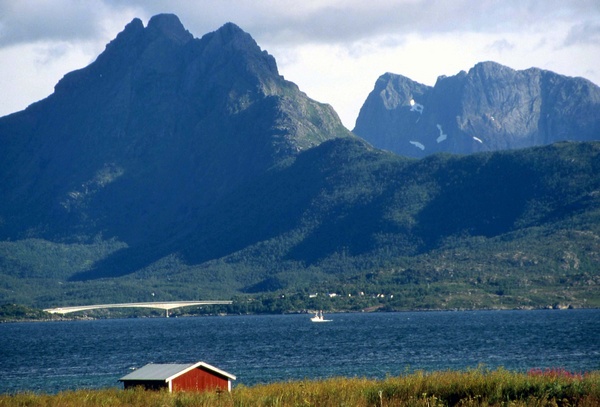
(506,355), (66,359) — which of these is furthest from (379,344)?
(66,359)

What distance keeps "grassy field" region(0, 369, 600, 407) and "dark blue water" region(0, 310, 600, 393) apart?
30.9m

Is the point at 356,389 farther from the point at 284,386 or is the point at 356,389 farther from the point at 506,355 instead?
the point at 506,355

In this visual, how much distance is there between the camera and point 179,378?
5712 cm

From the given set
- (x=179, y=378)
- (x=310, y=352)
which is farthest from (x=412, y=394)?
(x=310, y=352)

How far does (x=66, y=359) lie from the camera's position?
132625 millimetres

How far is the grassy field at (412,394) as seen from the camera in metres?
43.8

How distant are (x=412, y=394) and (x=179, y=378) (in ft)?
53.2

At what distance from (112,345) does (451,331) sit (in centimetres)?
5365

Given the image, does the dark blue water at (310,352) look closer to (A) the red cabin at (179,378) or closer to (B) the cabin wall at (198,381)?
(B) the cabin wall at (198,381)

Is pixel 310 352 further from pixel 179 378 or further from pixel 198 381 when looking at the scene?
pixel 179 378

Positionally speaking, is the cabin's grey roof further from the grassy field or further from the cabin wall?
the grassy field

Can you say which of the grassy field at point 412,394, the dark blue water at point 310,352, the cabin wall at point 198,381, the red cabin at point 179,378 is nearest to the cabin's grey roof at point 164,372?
the red cabin at point 179,378

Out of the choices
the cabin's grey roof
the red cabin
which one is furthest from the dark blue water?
the cabin's grey roof

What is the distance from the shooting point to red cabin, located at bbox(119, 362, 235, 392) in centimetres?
5678
